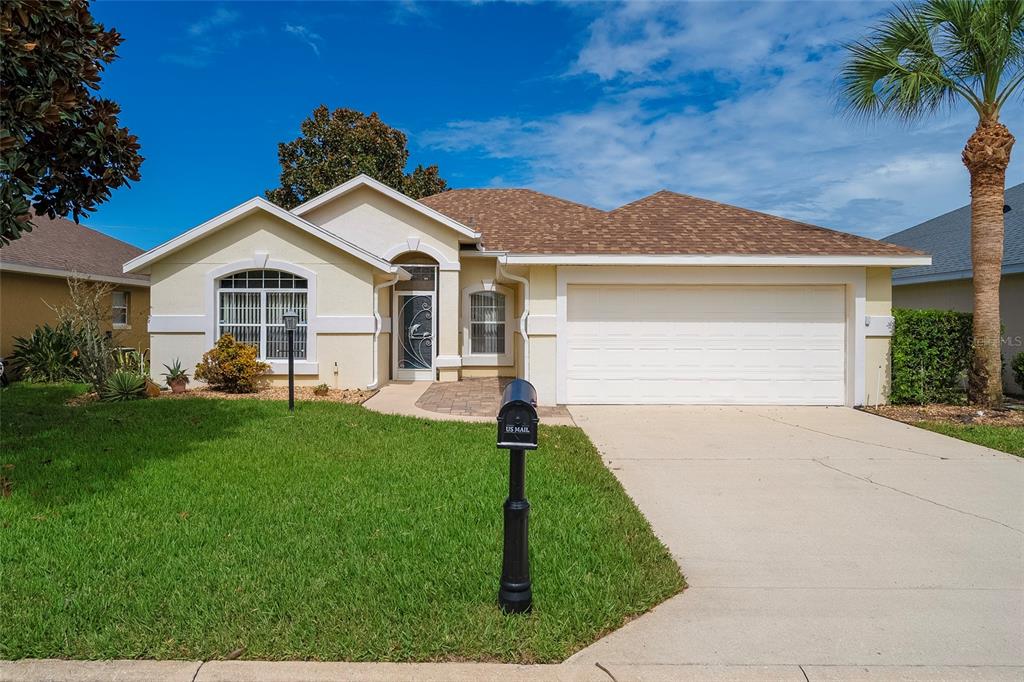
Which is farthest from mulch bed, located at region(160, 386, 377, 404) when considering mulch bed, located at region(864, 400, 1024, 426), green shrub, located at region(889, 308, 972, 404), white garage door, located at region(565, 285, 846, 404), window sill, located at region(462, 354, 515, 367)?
green shrub, located at region(889, 308, 972, 404)

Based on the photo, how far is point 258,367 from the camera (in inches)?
495

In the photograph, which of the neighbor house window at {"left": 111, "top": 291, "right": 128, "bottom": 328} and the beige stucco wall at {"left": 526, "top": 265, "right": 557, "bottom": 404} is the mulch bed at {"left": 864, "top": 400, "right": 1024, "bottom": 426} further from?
the neighbor house window at {"left": 111, "top": 291, "right": 128, "bottom": 328}

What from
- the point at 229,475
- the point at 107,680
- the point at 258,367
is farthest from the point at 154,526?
the point at 258,367

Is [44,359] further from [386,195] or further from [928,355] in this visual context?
[928,355]

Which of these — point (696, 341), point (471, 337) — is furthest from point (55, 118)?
point (471, 337)

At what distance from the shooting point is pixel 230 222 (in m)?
12.9

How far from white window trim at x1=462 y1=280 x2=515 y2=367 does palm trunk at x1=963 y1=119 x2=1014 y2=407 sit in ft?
33.7

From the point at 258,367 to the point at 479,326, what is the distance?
609 centimetres

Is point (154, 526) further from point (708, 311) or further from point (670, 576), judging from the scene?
point (708, 311)

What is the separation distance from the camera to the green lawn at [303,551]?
329cm

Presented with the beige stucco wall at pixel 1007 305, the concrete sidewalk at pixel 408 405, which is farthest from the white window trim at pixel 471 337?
the beige stucco wall at pixel 1007 305

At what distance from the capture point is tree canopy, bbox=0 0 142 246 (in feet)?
16.0

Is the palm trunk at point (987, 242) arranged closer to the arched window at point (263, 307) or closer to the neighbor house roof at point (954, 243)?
the neighbor house roof at point (954, 243)

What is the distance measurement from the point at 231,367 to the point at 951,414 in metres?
13.9
